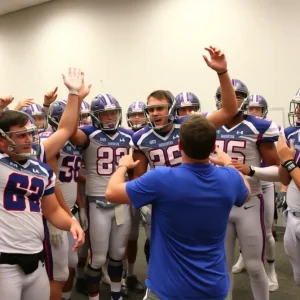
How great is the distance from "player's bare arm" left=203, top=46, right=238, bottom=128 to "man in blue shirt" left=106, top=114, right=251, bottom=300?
0.74m

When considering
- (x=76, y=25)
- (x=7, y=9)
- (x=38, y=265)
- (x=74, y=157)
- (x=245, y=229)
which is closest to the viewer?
(x=38, y=265)

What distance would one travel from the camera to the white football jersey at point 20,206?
193 cm

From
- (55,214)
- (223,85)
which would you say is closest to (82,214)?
(55,214)

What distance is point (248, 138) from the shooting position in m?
2.74

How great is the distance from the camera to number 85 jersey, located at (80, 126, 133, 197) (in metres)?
3.13

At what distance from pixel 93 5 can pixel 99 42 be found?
0.66 metres

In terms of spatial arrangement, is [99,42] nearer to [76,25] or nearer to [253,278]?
[76,25]

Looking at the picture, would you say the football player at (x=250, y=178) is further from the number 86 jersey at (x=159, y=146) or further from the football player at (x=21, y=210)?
the football player at (x=21, y=210)

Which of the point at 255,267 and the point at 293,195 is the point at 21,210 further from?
the point at 293,195

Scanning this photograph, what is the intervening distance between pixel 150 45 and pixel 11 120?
4.93 metres

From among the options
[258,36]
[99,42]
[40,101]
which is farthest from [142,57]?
[40,101]

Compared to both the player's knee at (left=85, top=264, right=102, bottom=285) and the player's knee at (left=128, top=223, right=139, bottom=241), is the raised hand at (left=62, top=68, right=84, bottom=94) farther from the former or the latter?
the player's knee at (left=128, top=223, right=139, bottom=241)

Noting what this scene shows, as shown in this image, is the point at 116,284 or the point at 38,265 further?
the point at 116,284

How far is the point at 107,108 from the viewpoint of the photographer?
3.12 m
